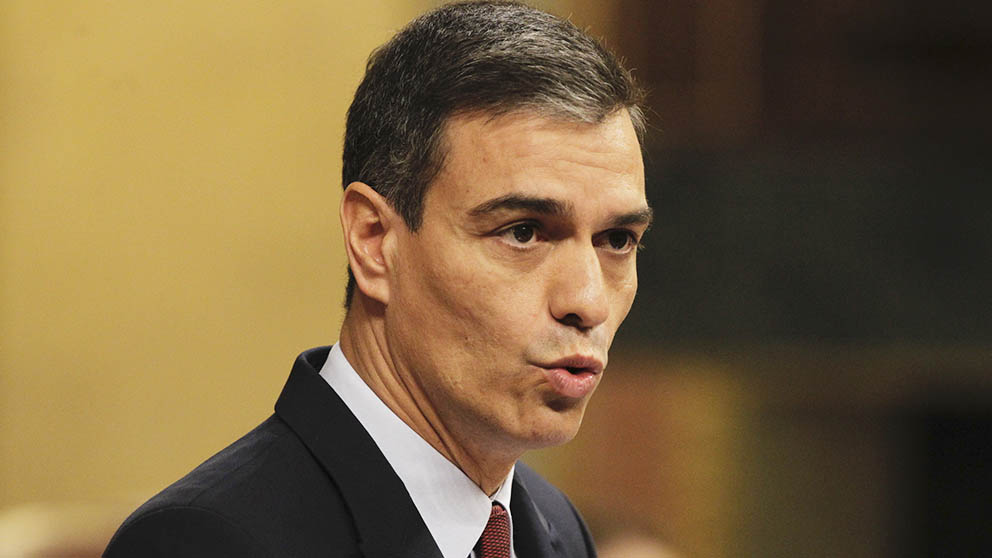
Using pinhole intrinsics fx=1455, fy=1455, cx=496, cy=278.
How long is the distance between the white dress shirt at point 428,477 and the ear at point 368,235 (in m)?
0.14

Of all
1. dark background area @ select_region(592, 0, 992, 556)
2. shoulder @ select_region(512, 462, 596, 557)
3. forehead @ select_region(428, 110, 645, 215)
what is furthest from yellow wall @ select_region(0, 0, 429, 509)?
forehead @ select_region(428, 110, 645, 215)

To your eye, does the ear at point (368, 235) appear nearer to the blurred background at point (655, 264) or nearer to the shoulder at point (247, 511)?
the shoulder at point (247, 511)

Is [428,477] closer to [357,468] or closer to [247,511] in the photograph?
[357,468]

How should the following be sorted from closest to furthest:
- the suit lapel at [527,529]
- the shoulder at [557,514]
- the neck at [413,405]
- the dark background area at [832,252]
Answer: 1. the neck at [413,405]
2. the suit lapel at [527,529]
3. the shoulder at [557,514]
4. the dark background area at [832,252]

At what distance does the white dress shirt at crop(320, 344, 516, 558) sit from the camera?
195 centimetres

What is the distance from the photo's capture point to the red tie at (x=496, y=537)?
78.7 inches

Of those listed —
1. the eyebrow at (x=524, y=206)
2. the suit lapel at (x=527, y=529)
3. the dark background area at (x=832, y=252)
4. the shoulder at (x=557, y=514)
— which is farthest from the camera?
the dark background area at (x=832, y=252)

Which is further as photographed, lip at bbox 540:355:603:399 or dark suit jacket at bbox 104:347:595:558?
lip at bbox 540:355:603:399

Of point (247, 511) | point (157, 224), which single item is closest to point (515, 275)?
point (247, 511)

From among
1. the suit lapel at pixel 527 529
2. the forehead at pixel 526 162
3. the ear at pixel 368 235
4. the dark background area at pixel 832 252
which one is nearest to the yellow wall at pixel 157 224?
the dark background area at pixel 832 252

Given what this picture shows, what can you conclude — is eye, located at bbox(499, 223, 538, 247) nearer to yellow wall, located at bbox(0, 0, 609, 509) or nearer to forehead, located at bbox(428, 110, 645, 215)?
forehead, located at bbox(428, 110, 645, 215)

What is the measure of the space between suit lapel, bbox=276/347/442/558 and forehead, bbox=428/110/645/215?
1.06ft

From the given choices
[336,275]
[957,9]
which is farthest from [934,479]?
[336,275]

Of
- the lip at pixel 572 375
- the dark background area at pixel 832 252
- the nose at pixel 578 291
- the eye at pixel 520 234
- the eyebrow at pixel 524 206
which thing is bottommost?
the dark background area at pixel 832 252
